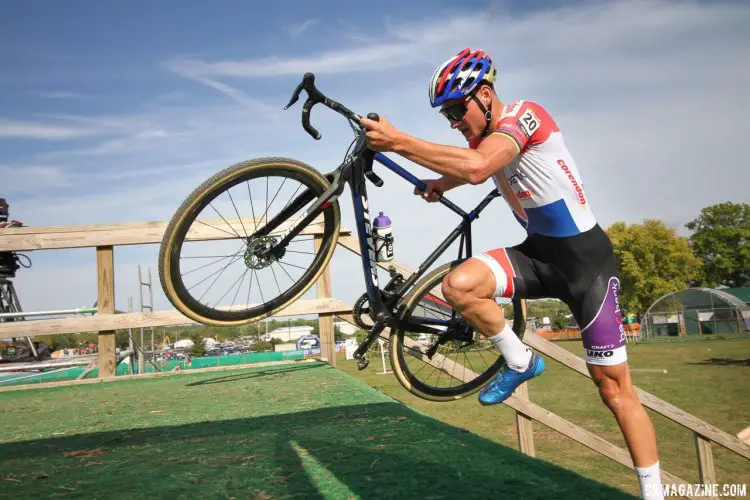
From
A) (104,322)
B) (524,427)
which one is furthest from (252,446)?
(104,322)

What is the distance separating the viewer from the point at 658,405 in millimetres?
5355

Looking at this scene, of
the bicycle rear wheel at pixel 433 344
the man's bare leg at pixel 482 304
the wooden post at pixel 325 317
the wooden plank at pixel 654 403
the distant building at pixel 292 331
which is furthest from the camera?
the distant building at pixel 292 331

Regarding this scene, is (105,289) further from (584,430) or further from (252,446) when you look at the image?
(584,430)

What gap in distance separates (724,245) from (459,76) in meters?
83.6

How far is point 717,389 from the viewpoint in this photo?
67.8ft

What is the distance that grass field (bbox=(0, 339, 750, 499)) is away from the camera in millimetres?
2713

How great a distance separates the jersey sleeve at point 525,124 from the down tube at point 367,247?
4.81 feet

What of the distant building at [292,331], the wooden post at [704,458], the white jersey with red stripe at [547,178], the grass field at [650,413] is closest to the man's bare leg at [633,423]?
the white jersey with red stripe at [547,178]

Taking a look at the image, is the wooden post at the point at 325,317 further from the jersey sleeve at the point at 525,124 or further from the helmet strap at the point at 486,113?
the jersey sleeve at the point at 525,124

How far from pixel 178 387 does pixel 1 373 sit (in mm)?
6001

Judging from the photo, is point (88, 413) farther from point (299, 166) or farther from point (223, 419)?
point (299, 166)

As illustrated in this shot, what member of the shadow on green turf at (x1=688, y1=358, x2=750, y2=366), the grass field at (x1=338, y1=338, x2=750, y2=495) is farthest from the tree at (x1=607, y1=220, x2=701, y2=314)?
the shadow on green turf at (x1=688, y1=358, x2=750, y2=366)

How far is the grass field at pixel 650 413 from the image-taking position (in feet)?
38.9

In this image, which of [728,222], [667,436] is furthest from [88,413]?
[728,222]
